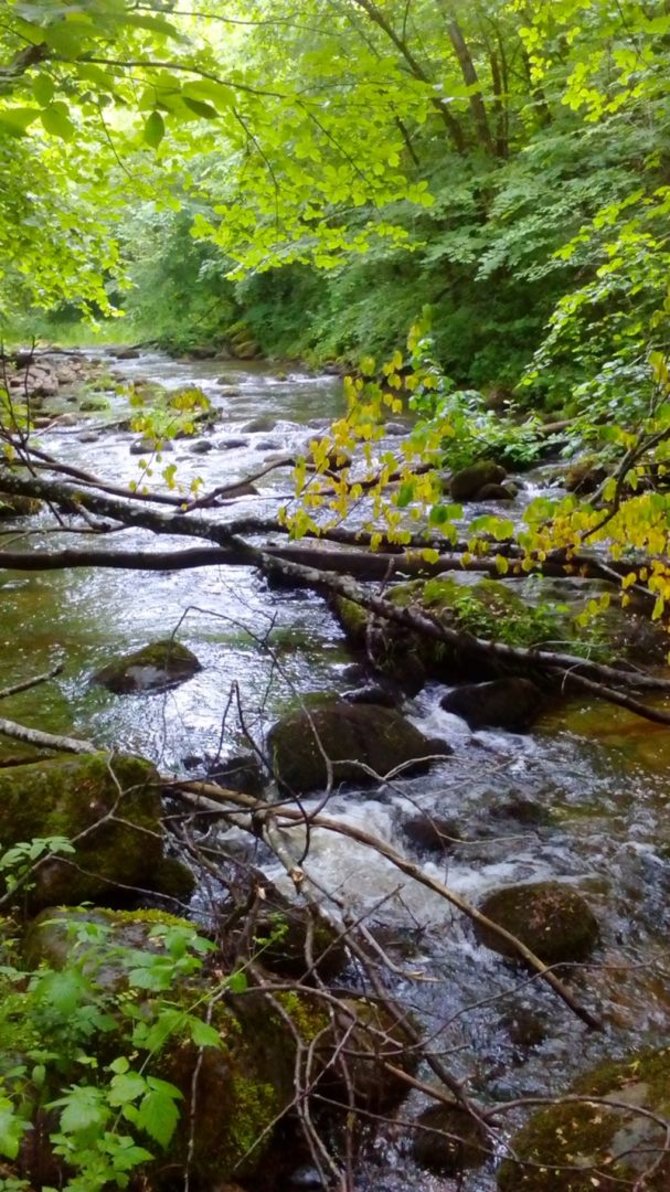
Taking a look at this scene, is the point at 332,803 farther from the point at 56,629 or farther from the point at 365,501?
the point at 365,501

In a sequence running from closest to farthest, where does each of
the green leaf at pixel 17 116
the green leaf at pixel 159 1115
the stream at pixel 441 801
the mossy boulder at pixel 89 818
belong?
the green leaf at pixel 17 116 → the green leaf at pixel 159 1115 → the stream at pixel 441 801 → the mossy boulder at pixel 89 818

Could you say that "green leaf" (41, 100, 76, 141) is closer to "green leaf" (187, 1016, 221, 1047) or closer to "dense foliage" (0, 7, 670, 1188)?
"dense foliage" (0, 7, 670, 1188)

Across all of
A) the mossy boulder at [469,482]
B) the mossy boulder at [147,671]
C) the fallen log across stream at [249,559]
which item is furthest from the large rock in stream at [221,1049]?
the mossy boulder at [469,482]

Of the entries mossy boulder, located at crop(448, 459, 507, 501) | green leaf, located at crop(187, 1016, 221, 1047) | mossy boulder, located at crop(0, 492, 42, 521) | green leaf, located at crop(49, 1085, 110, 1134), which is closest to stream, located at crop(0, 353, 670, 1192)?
green leaf, located at crop(187, 1016, 221, 1047)

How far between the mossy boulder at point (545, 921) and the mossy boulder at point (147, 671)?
326cm

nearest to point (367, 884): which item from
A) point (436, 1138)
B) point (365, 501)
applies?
point (436, 1138)

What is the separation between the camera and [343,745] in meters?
5.07

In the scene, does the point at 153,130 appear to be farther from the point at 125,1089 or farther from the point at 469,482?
the point at 469,482

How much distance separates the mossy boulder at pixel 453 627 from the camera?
20.5 feet

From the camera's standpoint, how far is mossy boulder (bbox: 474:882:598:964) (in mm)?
3662

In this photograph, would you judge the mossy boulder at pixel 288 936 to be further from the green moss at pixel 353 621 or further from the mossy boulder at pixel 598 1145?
the green moss at pixel 353 621

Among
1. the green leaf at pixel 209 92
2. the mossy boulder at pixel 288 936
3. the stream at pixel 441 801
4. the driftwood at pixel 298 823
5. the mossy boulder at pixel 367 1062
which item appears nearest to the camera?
the green leaf at pixel 209 92

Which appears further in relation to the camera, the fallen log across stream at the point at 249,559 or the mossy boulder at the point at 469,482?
the mossy boulder at the point at 469,482

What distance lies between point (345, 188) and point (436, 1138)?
6.10m
